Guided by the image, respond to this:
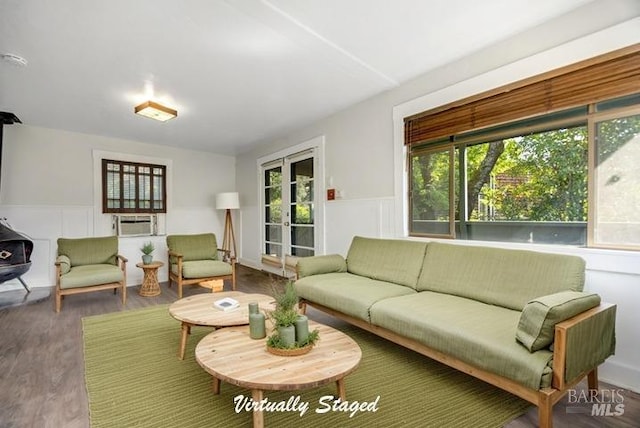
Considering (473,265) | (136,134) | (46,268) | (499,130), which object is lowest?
(46,268)

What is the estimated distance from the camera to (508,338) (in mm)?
1753

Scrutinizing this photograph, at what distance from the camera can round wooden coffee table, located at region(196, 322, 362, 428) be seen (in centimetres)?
148

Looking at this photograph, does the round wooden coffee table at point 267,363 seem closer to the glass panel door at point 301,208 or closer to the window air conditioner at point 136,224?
the glass panel door at point 301,208

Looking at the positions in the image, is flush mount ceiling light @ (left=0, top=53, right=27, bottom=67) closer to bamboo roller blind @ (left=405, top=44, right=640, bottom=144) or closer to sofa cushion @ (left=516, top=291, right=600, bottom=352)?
bamboo roller blind @ (left=405, top=44, right=640, bottom=144)

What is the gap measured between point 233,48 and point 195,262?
3.04 m

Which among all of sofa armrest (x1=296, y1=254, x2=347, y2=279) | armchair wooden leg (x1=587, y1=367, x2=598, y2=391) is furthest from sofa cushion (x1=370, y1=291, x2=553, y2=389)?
sofa armrest (x1=296, y1=254, x2=347, y2=279)

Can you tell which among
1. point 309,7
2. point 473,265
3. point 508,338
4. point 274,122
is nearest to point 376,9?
point 309,7

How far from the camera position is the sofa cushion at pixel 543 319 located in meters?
1.59

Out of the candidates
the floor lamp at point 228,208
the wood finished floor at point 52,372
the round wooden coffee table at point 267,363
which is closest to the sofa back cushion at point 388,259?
the wood finished floor at point 52,372

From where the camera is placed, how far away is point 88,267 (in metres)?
4.20

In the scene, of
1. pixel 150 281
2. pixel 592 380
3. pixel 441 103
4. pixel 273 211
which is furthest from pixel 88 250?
pixel 592 380

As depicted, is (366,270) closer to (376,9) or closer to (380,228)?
(380,228)

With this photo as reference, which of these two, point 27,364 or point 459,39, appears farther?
point 459,39

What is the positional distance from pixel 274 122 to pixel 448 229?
2845 mm
